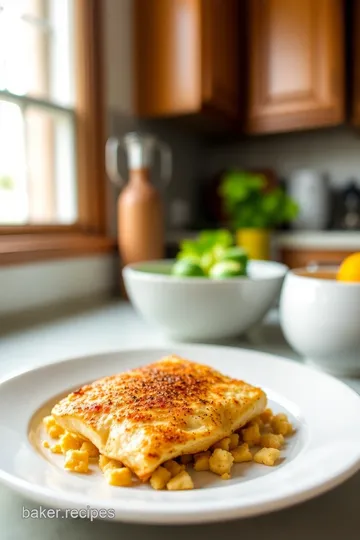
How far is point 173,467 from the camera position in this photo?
425mm

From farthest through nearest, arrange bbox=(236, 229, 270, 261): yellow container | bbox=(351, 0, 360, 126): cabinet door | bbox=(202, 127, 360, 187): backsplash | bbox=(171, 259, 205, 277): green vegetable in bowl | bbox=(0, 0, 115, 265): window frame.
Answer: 1. bbox=(202, 127, 360, 187): backsplash
2. bbox=(351, 0, 360, 126): cabinet door
3. bbox=(236, 229, 270, 261): yellow container
4. bbox=(0, 0, 115, 265): window frame
5. bbox=(171, 259, 205, 277): green vegetable in bowl

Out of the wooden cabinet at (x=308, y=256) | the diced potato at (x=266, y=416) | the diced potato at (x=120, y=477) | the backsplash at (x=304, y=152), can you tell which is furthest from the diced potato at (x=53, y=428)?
the backsplash at (x=304, y=152)

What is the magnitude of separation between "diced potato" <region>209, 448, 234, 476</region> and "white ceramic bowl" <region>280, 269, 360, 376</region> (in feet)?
1.00

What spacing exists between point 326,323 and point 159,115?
182 centimetres

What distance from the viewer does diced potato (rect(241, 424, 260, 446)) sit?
0.49 meters

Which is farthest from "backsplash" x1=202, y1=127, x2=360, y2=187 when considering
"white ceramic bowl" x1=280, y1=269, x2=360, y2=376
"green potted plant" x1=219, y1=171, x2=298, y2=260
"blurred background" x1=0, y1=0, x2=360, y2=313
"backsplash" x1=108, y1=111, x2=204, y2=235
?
"white ceramic bowl" x1=280, y1=269, x2=360, y2=376

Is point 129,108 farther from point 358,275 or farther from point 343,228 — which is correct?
point 358,275

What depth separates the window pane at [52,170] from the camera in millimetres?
1979

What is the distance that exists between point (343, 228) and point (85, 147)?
1.64m

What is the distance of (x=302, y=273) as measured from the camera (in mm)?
812

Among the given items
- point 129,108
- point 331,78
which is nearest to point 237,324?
point 129,108

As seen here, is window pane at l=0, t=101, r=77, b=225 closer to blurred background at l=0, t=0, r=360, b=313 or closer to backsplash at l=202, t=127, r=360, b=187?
blurred background at l=0, t=0, r=360, b=313

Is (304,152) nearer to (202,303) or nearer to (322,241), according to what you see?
(322,241)

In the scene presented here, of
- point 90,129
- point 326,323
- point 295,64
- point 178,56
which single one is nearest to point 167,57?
point 178,56
